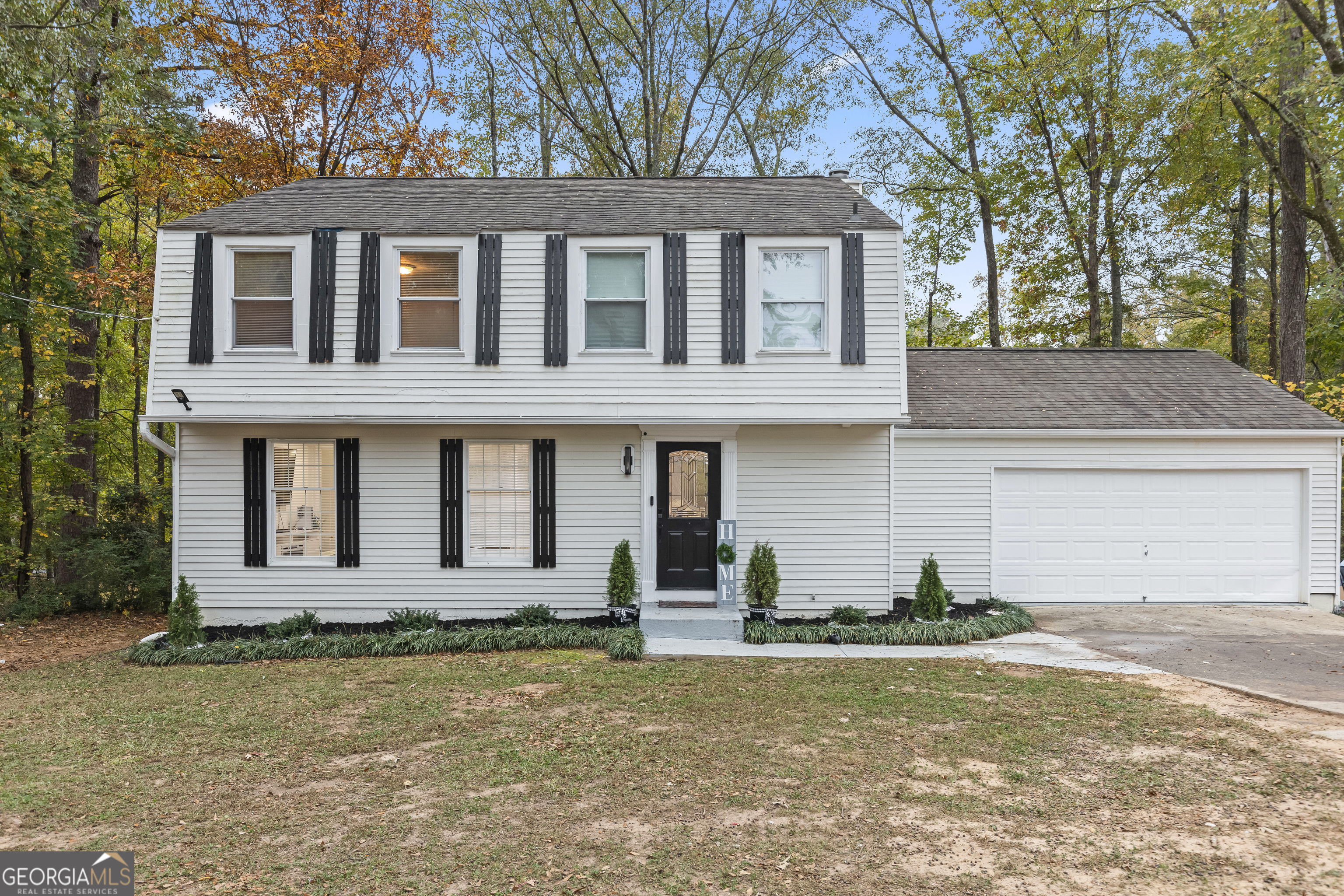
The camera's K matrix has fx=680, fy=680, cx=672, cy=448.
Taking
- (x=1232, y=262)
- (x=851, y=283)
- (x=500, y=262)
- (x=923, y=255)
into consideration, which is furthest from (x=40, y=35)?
(x=1232, y=262)

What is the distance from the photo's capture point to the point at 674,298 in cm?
891

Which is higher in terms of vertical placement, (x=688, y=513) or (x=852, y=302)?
(x=852, y=302)

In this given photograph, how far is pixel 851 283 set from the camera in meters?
8.91

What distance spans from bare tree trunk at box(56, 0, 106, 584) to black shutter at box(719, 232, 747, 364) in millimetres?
10536

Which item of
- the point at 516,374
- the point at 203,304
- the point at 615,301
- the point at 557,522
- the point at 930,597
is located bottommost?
Result: the point at 930,597

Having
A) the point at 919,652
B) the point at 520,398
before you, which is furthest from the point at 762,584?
the point at 520,398

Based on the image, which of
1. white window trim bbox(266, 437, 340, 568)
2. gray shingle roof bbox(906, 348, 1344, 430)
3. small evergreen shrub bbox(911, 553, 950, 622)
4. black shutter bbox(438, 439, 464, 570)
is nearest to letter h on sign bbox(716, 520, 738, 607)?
small evergreen shrub bbox(911, 553, 950, 622)

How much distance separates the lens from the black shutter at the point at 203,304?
8.77 metres

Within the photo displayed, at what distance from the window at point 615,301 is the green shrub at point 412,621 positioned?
412 cm

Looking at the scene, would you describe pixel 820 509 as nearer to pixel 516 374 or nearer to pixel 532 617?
pixel 532 617

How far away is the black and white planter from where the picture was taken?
8891mm

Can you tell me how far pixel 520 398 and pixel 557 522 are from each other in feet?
5.74

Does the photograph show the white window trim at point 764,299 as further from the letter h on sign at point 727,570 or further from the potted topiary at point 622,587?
the potted topiary at point 622,587

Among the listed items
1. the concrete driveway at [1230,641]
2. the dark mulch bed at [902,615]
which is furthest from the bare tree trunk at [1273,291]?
the dark mulch bed at [902,615]
